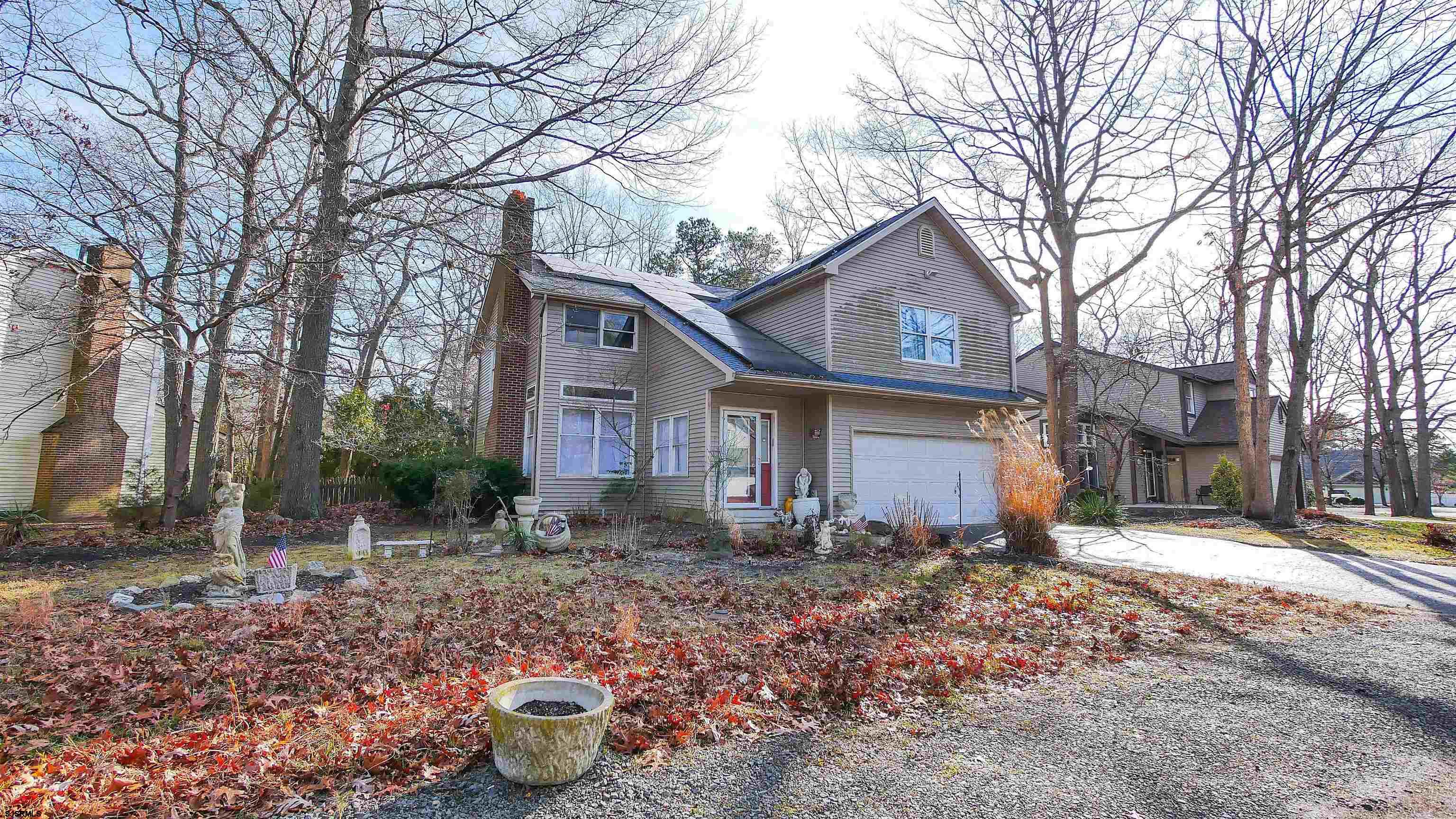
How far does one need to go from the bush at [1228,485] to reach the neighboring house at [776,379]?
936cm

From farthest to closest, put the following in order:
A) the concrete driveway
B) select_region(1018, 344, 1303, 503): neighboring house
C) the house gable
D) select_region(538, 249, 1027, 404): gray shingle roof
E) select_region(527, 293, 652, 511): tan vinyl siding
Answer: select_region(1018, 344, 1303, 503): neighboring house
select_region(527, 293, 652, 511): tan vinyl siding
the house gable
select_region(538, 249, 1027, 404): gray shingle roof
the concrete driveway

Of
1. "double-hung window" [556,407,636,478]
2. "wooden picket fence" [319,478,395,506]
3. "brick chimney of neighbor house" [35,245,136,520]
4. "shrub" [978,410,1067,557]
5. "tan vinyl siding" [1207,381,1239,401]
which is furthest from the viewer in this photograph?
"tan vinyl siding" [1207,381,1239,401]

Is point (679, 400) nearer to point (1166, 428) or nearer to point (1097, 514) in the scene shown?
point (1097, 514)

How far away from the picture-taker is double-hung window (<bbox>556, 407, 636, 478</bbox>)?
1505 cm

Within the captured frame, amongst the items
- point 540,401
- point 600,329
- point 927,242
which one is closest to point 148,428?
point 540,401

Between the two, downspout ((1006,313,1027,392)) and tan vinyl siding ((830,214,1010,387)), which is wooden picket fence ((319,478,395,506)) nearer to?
tan vinyl siding ((830,214,1010,387))

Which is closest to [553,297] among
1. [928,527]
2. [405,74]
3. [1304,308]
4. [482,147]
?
[482,147]

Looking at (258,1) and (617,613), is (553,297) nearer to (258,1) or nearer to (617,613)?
(258,1)

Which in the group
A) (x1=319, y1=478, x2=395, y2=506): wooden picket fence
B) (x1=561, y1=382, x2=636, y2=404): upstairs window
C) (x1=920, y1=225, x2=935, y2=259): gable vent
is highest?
(x1=920, y1=225, x2=935, y2=259): gable vent

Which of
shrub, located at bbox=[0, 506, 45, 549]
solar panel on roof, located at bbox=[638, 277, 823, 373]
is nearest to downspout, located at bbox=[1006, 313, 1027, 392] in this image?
solar panel on roof, located at bbox=[638, 277, 823, 373]

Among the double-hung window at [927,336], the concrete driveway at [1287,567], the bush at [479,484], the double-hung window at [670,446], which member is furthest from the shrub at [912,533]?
the bush at [479,484]

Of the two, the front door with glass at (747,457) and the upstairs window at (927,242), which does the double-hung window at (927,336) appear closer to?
the upstairs window at (927,242)

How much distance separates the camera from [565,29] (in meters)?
8.34

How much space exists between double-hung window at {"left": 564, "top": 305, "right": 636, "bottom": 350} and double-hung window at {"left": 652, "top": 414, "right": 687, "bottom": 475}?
215cm
